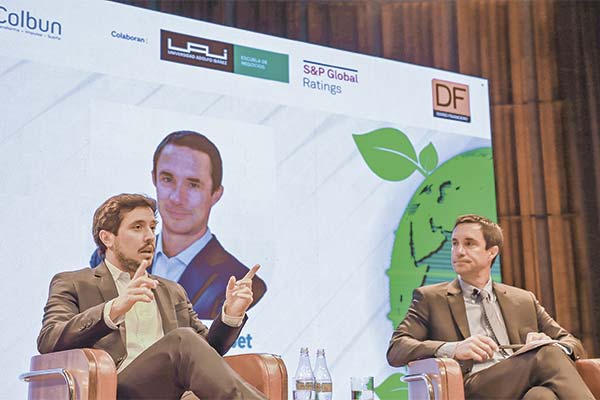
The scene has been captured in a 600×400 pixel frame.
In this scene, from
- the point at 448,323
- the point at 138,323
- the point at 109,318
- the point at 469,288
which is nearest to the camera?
the point at 109,318

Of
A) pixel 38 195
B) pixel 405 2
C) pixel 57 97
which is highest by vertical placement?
pixel 405 2

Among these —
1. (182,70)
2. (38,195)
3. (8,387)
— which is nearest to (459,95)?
(182,70)

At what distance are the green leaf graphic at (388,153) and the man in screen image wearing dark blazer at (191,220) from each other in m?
1.00

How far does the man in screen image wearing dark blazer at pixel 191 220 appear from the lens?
4324 mm

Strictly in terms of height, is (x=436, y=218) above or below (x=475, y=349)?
above

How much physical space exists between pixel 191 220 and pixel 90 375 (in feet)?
5.39

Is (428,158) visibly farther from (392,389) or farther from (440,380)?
(440,380)

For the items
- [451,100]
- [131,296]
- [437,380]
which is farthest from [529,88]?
[131,296]

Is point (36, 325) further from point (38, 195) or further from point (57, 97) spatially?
point (57, 97)

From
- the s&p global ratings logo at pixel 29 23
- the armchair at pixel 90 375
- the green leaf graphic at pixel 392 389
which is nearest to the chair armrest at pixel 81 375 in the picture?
the armchair at pixel 90 375

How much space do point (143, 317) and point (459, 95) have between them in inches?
110

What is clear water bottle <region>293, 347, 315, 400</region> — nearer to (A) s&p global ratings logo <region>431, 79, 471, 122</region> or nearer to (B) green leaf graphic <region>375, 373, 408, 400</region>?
(B) green leaf graphic <region>375, 373, 408, 400</region>

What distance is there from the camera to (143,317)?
11.6ft

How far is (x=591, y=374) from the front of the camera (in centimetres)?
369
